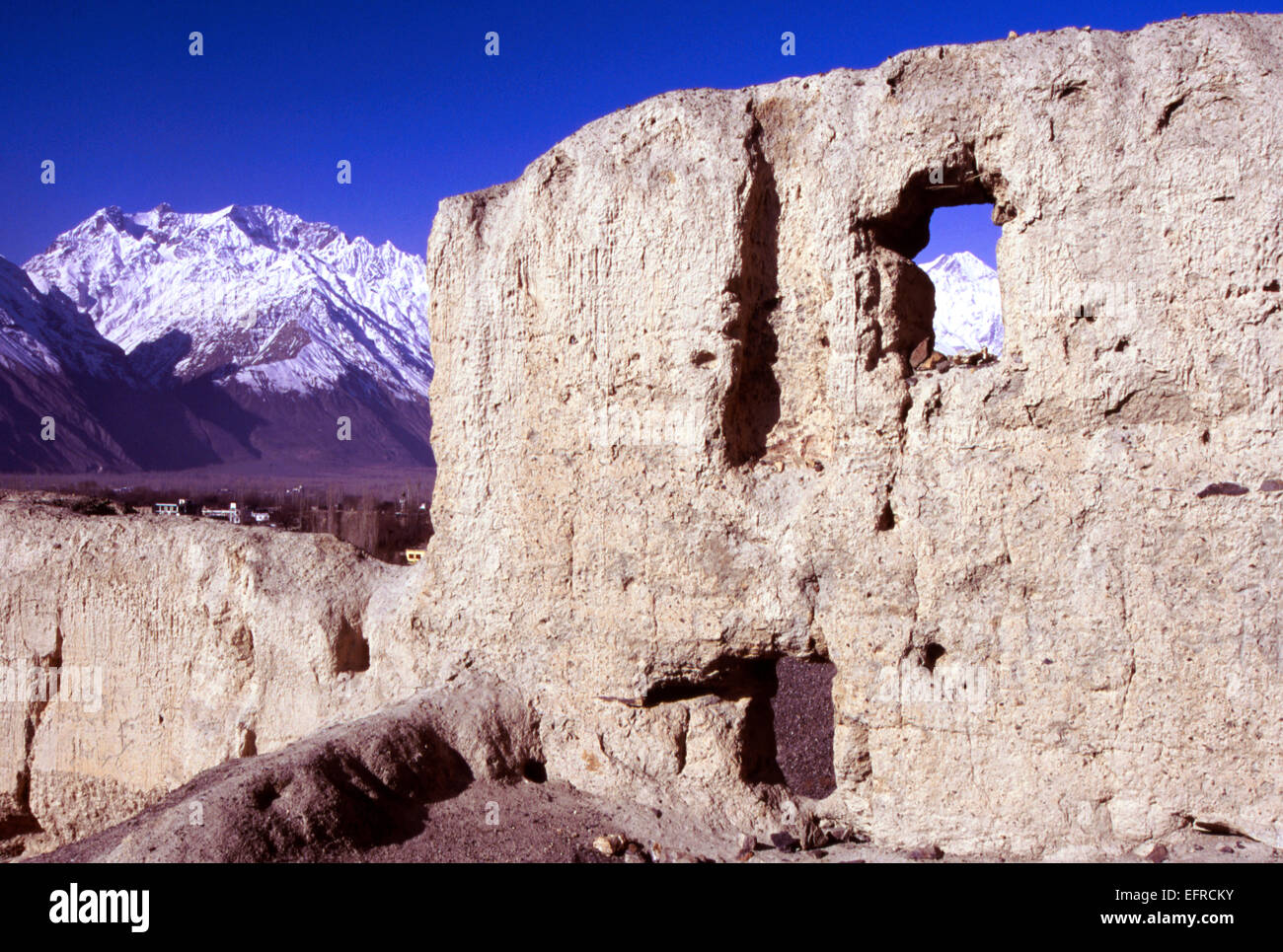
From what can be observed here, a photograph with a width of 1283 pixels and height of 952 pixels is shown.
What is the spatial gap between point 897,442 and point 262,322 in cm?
8286

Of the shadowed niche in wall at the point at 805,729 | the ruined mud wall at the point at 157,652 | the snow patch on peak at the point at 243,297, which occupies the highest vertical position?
the snow patch on peak at the point at 243,297

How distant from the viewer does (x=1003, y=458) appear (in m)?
5.20

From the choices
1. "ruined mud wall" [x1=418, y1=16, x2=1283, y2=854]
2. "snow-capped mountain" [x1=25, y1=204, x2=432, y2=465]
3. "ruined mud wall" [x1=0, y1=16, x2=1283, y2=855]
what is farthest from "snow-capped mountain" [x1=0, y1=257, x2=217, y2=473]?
"ruined mud wall" [x1=418, y1=16, x2=1283, y2=854]

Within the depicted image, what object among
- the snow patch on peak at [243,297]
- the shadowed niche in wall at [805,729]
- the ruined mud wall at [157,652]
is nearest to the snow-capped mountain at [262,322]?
the snow patch on peak at [243,297]

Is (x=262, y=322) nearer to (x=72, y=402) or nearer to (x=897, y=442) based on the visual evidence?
(x=72, y=402)

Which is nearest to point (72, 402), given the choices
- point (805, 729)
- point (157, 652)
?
point (805, 729)

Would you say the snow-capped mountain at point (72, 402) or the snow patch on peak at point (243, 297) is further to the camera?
the snow patch on peak at point (243, 297)

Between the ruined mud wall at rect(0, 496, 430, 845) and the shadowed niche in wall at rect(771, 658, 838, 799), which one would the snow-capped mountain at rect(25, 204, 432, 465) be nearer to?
the shadowed niche in wall at rect(771, 658, 838, 799)

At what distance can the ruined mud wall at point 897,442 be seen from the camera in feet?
15.8

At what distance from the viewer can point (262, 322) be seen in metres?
81.1

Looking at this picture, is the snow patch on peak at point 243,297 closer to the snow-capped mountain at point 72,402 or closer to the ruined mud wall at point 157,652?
the snow-capped mountain at point 72,402

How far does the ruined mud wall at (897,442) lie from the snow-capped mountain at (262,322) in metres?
60.1
